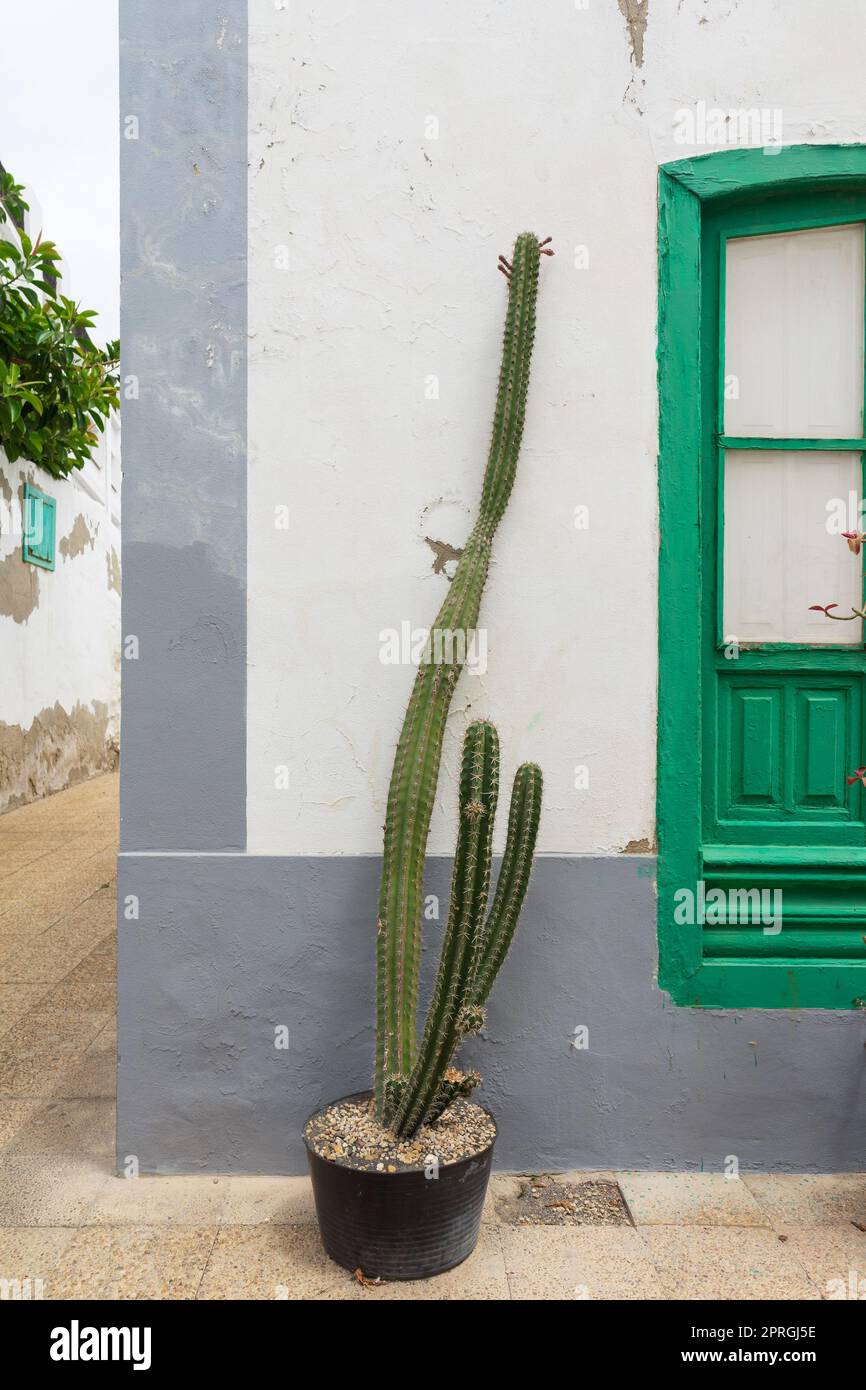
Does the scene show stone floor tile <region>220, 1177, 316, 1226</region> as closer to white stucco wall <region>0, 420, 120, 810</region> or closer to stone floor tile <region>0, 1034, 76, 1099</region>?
stone floor tile <region>0, 1034, 76, 1099</region>

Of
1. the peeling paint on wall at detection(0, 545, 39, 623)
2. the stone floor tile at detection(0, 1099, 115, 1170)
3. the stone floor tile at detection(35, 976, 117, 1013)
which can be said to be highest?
the peeling paint on wall at detection(0, 545, 39, 623)

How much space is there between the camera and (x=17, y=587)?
9469mm

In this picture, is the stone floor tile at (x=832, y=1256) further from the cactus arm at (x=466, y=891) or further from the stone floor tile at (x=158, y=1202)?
the stone floor tile at (x=158, y=1202)

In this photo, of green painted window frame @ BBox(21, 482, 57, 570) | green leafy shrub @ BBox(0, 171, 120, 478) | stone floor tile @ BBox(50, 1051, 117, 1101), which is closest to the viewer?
stone floor tile @ BBox(50, 1051, 117, 1101)

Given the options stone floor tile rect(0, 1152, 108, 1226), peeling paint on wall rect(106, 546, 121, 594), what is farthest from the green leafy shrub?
peeling paint on wall rect(106, 546, 121, 594)

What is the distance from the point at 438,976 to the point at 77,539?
33.4 ft

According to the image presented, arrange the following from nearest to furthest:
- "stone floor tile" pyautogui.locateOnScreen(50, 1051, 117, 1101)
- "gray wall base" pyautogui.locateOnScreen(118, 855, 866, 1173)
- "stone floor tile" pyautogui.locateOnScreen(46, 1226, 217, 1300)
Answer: "stone floor tile" pyautogui.locateOnScreen(46, 1226, 217, 1300), "gray wall base" pyautogui.locateOnScreen(118, 855, 866, 1173), "stone floor tile" pyautogui.locateOnScreen(50, 1051, 117, 1101)

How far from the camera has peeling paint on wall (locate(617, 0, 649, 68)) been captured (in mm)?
3109

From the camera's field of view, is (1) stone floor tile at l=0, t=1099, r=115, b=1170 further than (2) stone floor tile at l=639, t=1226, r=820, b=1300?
Yes

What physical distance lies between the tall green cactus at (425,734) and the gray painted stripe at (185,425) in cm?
62

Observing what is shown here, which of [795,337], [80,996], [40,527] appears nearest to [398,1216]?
[80,996]

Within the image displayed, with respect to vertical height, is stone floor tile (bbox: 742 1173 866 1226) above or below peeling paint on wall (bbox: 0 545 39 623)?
below

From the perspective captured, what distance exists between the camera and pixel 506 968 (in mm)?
3131

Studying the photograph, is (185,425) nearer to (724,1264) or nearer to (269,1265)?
(269,1265)
